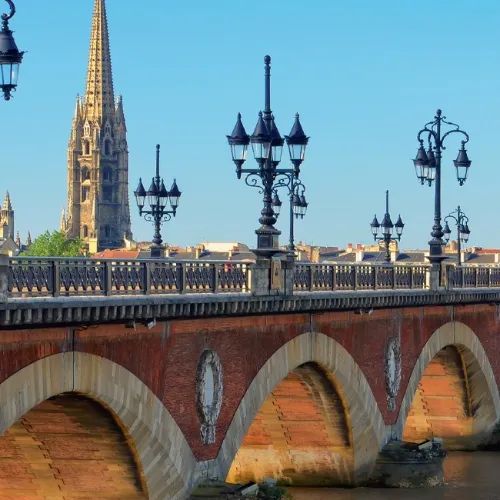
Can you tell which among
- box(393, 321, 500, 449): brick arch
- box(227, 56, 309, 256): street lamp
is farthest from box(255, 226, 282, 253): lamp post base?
box(393, 321, 500, 449): brick arch

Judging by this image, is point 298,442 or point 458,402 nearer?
point 298,442

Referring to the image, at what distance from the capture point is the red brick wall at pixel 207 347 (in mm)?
22797

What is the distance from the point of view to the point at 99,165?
177000 millimetres

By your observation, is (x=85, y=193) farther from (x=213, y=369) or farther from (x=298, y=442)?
(x=213, y=369)

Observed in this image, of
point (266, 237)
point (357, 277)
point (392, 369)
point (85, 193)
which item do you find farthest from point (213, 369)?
point (85, 193)

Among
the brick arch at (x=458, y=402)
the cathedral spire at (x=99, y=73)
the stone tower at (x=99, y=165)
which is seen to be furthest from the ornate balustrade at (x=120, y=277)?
the stone tower at (x=99, y=165)

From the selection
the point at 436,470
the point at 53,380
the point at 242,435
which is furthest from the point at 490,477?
the point at 53,380

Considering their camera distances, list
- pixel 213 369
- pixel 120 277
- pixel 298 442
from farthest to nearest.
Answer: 1. pixel 298 442
2. pixel 213 369
3. pixel 120 277

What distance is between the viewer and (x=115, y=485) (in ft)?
86.9

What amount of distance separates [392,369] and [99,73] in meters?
140

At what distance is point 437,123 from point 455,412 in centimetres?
947

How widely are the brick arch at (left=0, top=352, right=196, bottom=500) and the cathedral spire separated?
14736cm

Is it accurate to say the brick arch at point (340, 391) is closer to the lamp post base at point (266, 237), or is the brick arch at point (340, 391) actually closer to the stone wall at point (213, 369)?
the stone wall at point (213, 369)

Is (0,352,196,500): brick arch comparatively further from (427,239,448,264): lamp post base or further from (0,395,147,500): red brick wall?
(427,239,448,264): lamp post base
